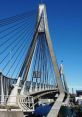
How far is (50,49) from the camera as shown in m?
54.3

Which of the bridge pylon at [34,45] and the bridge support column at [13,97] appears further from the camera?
the bridge pylon at [34,45]

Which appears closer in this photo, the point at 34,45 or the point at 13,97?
the point at 13,97

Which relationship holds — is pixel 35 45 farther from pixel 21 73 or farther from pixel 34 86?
pixel 34 86

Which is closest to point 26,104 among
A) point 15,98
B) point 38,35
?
point 15,98

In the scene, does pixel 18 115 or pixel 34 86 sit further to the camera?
pixel 34 86

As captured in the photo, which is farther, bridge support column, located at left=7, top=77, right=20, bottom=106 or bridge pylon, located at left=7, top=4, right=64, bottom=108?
bridge pylon, located at left=7, top=4, right=64, bottom=108

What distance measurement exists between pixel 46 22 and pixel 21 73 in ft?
31.0

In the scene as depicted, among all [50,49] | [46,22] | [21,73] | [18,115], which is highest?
[46,22]

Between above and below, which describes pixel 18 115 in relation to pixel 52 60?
below

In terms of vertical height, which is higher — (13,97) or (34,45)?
(34,45)

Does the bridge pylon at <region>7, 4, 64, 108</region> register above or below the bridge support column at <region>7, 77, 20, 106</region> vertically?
above

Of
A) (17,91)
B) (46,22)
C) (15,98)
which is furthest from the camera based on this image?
(46,22)

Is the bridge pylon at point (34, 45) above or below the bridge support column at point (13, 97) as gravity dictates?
above

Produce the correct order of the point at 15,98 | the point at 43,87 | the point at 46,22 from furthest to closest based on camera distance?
the point at 43,87, the point at 46,22, the point at 15,98
